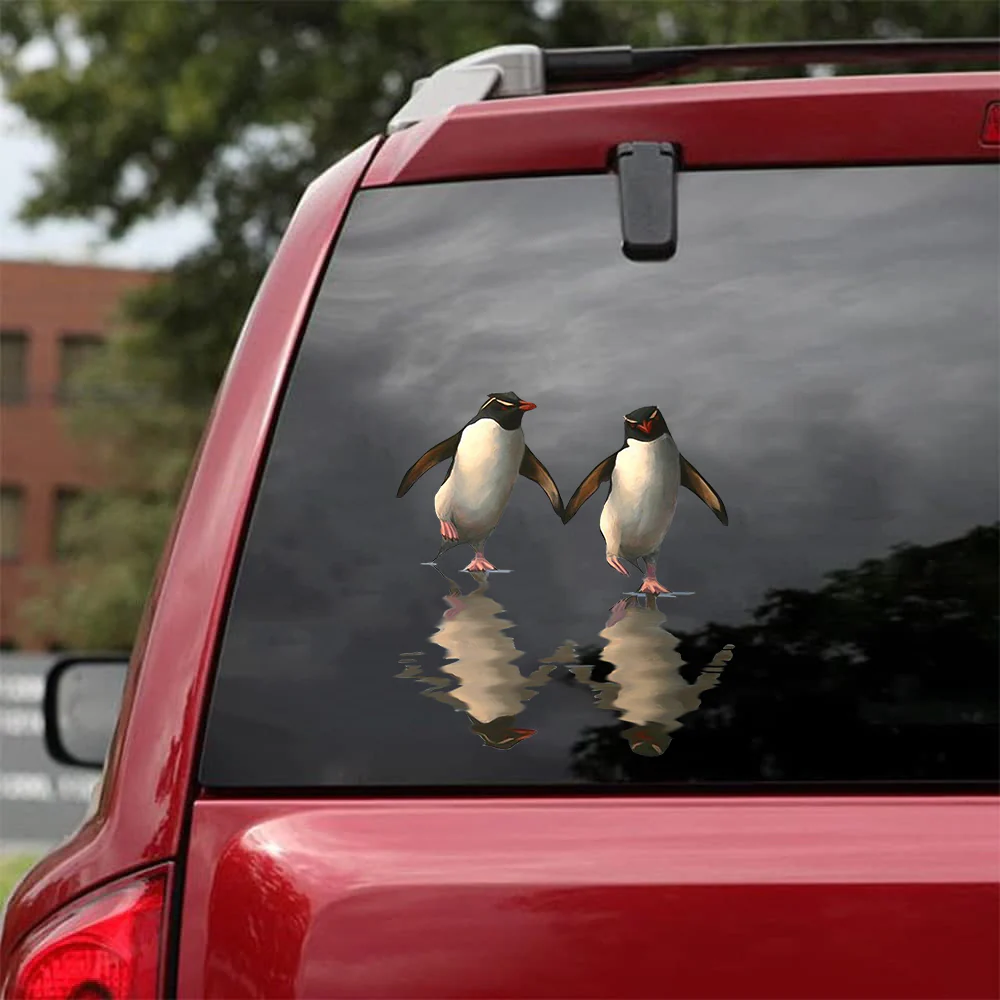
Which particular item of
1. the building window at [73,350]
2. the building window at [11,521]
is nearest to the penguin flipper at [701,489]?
the building window at [73,350]

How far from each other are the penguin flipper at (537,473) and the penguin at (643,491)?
0.02 meters

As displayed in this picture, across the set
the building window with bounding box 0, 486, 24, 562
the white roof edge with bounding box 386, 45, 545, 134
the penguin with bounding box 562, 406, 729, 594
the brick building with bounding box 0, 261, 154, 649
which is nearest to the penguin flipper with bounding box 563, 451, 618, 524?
the penguin with bounding box 562, 406, 729, 594

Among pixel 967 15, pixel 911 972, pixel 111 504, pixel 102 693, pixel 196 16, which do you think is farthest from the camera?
pixel 111 504

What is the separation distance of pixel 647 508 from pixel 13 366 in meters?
48.3

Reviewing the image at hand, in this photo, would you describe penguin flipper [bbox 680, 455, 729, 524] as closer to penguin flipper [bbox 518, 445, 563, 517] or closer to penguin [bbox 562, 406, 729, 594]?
penguin [bbox 562, 406, 729, 594]

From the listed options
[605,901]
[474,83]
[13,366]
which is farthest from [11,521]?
[605,901]

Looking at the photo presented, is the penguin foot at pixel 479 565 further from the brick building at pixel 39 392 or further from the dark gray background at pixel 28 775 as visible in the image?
the brick building at pixel 39 392

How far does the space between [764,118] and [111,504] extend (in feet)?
118

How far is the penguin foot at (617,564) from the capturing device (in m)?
1.56

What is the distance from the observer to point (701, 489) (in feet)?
5.14

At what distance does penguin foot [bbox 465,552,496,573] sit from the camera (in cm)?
156

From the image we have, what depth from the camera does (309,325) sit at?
1.66 metres

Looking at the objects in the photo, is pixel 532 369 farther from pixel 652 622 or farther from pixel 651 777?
pixel 651 777

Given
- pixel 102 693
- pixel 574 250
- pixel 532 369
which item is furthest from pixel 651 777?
pixel 102 693
